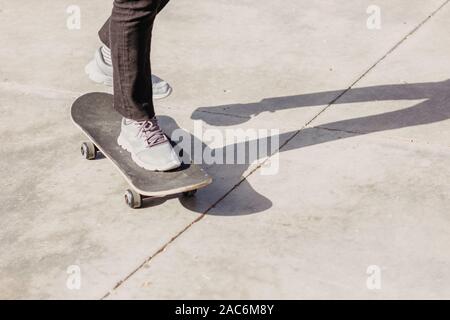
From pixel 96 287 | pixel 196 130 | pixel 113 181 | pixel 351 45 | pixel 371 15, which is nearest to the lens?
pixel 96 287

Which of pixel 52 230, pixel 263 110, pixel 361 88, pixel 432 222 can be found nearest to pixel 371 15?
pixel 361 88

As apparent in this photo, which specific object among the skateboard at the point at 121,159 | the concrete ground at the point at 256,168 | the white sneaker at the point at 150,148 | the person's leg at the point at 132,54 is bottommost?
the concrete ground at the point at 256,168

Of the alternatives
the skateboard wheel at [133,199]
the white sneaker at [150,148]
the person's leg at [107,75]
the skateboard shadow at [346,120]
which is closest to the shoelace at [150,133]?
the white sneaker at [150,148]

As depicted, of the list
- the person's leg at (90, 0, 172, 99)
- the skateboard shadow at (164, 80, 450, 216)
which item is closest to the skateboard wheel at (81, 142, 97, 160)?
the skateboard shadow at (164, 80, 450, 216)

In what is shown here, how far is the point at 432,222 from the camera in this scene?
4.21 m

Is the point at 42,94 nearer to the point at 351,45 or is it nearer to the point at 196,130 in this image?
the point at 196,130

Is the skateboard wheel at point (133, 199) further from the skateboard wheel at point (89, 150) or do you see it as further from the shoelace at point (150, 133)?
the skateboard wheel at point (89, 150)

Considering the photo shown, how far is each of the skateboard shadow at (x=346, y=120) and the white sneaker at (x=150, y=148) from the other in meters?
0.32

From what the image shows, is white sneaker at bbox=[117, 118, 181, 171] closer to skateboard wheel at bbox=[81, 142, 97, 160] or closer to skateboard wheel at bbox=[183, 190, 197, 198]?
skateboard wheel at bbox=[183, 190, 197, 198]

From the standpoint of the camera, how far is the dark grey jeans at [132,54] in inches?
163

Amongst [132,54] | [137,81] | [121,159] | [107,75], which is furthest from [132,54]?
[107,75]

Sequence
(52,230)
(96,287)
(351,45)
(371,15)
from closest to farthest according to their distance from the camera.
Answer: (96,287), (52,230), (351,45), (371,15)

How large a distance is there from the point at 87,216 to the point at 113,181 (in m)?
0.38

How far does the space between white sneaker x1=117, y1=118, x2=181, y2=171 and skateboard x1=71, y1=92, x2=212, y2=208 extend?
34 mm
